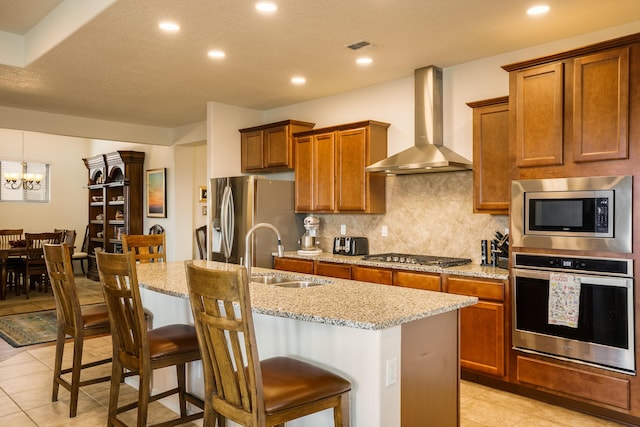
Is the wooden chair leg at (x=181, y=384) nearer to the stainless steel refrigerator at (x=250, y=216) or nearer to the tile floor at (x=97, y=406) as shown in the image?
the tile floor at (x=97, y=406)

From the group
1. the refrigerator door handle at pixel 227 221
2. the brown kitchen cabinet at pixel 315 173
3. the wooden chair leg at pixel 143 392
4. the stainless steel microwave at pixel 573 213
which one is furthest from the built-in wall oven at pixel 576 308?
the refrigerator door handle at pixel 227 221

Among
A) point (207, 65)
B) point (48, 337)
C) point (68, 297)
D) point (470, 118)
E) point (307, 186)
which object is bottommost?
point (48, 337)

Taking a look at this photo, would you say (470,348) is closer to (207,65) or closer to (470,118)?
(470,118)

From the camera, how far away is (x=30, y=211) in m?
9.69

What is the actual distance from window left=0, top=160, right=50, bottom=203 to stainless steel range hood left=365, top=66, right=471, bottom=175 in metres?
7.91

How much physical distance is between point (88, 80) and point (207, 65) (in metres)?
1.45

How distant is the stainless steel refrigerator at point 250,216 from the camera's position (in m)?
5.31

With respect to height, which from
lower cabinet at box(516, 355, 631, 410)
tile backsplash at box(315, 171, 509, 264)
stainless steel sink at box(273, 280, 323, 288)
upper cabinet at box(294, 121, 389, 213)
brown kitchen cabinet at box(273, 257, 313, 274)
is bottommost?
lower cabinet at box(516, 355, 631, 410)

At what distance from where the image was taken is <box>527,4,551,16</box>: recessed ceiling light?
319cm

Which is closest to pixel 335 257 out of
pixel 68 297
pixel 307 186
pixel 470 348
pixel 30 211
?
pixel 307 186

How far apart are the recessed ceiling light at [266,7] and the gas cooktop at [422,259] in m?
2.32

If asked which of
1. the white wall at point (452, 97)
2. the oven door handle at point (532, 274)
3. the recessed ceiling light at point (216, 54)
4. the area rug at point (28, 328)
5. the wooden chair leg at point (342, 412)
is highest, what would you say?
the recessed ceiling light at point (216, 54)

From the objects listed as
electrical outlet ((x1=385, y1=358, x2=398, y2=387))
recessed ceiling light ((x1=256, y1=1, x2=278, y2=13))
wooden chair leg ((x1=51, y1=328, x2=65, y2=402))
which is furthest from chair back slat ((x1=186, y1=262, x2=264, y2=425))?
recessed ceiling light ((x1=256, y1=1, x2=278, y2=13))

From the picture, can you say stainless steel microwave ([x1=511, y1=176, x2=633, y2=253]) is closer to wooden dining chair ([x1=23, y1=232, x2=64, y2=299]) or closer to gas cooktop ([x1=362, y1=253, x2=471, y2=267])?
gas cooktop ([x1=362, y1=253, x2=471, y2=267])
